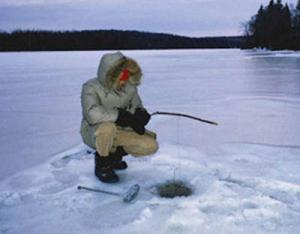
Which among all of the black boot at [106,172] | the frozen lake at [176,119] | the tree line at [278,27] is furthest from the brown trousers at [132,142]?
the tree line at [278,27]

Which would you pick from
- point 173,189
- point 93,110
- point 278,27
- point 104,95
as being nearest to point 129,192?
point 173,189

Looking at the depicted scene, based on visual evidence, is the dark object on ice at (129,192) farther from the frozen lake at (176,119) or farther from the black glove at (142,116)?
the frozen lake at (176,119)

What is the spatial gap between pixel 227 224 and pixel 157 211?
517 millimetres

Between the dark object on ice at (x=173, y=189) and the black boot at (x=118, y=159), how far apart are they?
531mm

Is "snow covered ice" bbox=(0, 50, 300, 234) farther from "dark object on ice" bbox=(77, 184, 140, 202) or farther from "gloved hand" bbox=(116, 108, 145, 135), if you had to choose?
"gloved hand" bbox=(116, 108, 145, 135)

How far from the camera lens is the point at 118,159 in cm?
388

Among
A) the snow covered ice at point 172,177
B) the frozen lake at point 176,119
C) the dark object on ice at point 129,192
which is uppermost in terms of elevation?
the dark object on ice at point 129,192

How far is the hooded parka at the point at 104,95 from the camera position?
330 cm

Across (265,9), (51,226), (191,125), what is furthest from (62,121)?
(265,9)

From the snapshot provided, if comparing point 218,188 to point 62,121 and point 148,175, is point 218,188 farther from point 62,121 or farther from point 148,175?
point 62,121

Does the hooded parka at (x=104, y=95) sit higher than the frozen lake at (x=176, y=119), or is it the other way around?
the hooded parka at (x=104, y=95)

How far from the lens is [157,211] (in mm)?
2916

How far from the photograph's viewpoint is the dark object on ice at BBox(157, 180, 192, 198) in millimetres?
3281

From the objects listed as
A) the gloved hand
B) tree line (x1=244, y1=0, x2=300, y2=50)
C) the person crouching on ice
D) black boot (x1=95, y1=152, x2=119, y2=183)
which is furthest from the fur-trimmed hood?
tree line (x1=244, y1=0, x2=300, y2=50)
